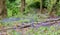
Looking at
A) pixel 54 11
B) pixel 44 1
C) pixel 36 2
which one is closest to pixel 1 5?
pixel 54 11

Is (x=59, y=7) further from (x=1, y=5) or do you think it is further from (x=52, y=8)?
(x=1, y=5)

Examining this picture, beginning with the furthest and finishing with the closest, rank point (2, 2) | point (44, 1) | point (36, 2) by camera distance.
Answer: point (36, 2) < point (44, 1) < point (2, 2)

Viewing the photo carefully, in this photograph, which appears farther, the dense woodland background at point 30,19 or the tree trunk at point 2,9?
the tree trunk at point 2,9

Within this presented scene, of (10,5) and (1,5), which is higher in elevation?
(1,5)

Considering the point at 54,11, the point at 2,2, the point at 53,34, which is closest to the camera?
the point at 53,34

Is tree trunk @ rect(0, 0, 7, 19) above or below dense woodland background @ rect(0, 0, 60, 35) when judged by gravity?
above

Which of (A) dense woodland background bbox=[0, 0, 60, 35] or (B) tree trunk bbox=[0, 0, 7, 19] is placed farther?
(B) tree trunk bbox=[0, 0, 7, 19]

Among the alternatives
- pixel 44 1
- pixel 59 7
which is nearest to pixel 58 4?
pixel 59 7

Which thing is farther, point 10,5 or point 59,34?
point 10,5

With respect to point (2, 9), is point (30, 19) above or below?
below

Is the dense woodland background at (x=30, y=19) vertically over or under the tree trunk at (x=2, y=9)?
under

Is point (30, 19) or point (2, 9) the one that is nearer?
point (30, 19)

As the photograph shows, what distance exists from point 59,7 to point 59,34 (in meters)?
11.3

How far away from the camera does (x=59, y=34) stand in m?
5.89
